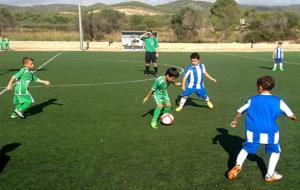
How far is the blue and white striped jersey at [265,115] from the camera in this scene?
5074mm

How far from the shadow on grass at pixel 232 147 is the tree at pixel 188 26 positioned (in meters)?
38.8

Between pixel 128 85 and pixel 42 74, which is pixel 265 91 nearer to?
pixel 128 85

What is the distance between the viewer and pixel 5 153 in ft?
21.2

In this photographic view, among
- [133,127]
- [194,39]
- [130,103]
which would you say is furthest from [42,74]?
[194,39]

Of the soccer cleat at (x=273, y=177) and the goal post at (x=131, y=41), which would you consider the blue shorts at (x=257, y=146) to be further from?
the goal post at (x=131, y=41)

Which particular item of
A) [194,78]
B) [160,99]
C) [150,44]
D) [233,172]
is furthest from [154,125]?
[150,44]

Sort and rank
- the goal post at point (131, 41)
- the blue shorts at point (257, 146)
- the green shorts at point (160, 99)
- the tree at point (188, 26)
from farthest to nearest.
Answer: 1. the tree at point (188, 26)
2. the goal post at point (131, 41)
3. the green shorts at point (160, 99)
4. the blue shorts at point (257, 146)

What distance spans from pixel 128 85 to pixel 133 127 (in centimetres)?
599

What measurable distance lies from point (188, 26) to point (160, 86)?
129ft

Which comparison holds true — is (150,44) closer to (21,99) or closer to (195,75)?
(195,75)

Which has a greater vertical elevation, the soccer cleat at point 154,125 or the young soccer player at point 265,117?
the young soccer player at point 265,117

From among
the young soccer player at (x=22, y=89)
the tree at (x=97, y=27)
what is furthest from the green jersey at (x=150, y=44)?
the tree at (x=97, y=27)

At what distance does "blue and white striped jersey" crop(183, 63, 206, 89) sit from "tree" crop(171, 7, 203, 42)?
36.6 metres

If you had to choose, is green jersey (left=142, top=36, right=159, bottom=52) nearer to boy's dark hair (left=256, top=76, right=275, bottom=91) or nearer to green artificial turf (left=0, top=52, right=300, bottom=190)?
green artificial turf (left=0, top=52, right=300, bottom=190)
